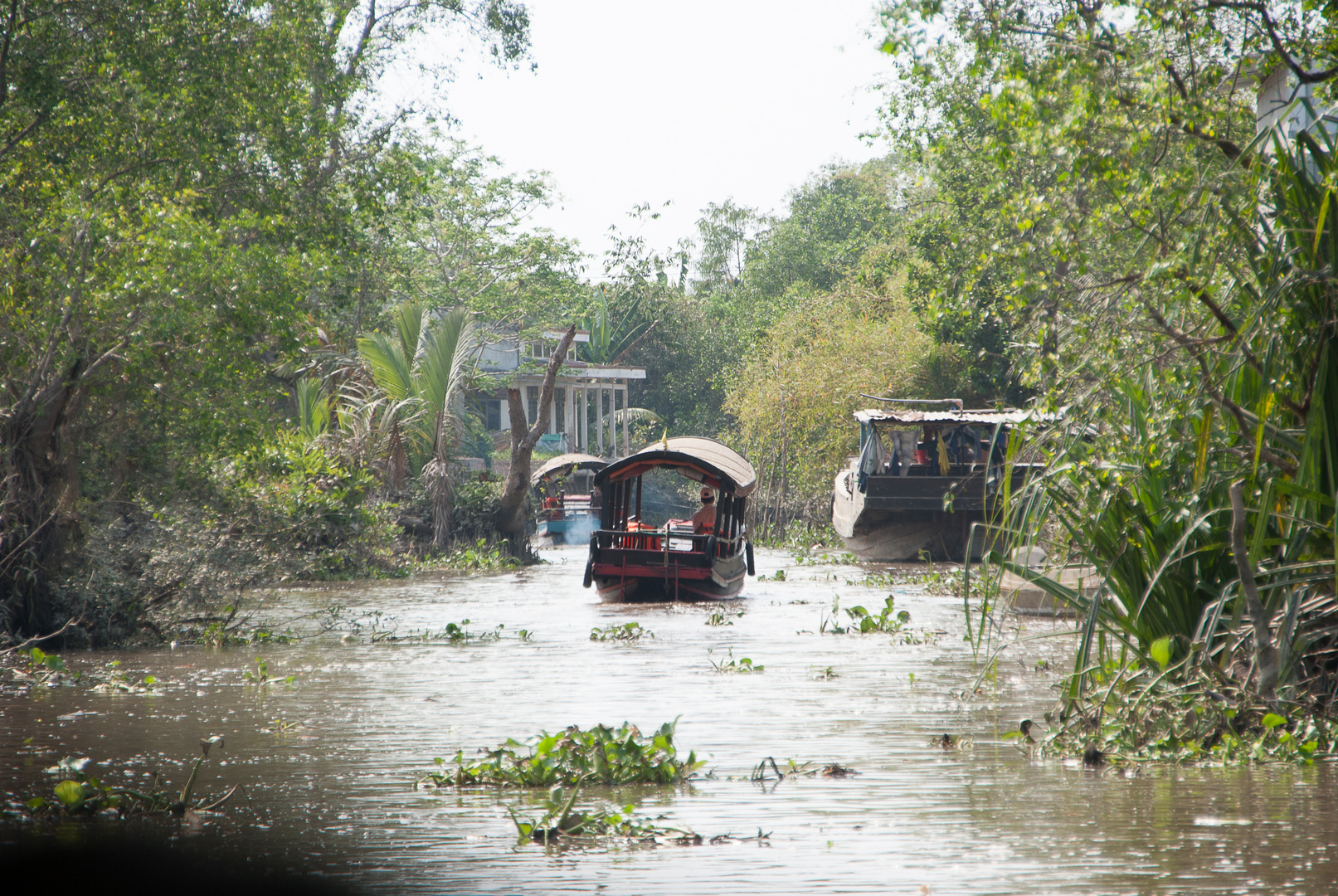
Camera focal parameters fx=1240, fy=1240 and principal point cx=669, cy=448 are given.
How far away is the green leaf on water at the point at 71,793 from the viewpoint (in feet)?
18.5

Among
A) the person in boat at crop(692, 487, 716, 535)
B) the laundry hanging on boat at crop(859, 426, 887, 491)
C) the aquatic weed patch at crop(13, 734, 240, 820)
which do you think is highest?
the laundry hanging on boat at crop(859, 426, 887, 491)

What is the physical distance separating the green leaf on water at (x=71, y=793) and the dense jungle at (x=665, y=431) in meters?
0.04

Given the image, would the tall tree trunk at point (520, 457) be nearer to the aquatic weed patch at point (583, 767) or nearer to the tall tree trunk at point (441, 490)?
the tall tree trunk at point (441, 490)

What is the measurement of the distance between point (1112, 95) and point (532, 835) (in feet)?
16.8

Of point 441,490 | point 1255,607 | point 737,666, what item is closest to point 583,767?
point 1255,607

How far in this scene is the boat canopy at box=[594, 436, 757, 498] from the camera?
18406 millimetres

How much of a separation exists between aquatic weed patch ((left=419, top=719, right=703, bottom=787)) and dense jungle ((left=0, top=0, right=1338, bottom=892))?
0.08 feet

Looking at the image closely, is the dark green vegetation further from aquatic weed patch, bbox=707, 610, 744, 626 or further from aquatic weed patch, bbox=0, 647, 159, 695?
aquatic weed patch, bbox=707, 610, 744, 626

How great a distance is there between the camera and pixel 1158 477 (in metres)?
6.44

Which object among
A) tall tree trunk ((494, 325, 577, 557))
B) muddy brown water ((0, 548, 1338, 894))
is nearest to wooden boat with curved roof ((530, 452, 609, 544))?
tall tree trunk ((494, 325, 577, 557))

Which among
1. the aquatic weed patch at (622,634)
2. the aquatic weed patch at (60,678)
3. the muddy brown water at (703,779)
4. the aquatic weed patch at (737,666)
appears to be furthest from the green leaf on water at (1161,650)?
the aquatic weed patch at (622,634)

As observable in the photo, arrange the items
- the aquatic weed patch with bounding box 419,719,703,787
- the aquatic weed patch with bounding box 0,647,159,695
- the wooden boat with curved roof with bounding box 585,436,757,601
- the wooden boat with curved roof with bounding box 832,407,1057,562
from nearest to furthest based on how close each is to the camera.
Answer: the aquatic weed patch with bounding box 419,719,703,787 → the aquatic weed patch with bounding box 0,647,159,695 → the wooden boat with curved roof with bounding box 585,436,757,601 → the wooden boat with curved roof with bounding box 832,407,1057,562

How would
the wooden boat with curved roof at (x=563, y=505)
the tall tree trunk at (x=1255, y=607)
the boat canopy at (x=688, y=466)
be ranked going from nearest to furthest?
1. the tall tree trunk at (x=1255, y=607)
2. the boat canopy at (x=688, y=466)
3. the wooden boat with curved roof at (x=563, y=505)

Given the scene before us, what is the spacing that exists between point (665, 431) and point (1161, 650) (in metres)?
10.9
